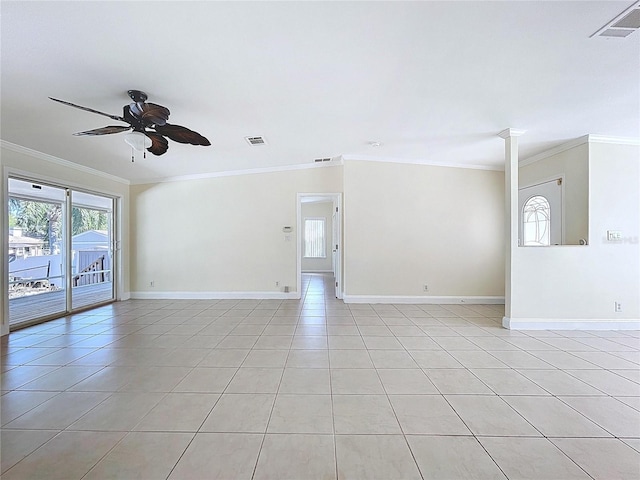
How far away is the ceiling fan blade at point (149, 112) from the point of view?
94.3 inches

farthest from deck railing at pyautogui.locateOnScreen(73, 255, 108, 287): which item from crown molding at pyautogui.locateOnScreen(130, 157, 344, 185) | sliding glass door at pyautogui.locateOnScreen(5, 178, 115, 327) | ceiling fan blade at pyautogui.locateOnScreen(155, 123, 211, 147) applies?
ceiling fan blade at pyautogui.locateOnScreen(155, 123, 211, 147)

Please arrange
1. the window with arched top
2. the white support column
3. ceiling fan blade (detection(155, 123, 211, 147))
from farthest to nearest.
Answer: the window with arched top, the white support column, ceiling fan blade (detection(155, 123, 211, 147))

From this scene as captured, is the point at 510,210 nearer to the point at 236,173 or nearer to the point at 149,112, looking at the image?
the point at 149,112

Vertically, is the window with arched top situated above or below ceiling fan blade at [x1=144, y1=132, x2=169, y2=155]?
below

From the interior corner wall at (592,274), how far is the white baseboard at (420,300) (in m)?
1.49

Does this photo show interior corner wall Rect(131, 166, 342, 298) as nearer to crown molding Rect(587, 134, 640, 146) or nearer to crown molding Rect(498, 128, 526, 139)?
crown molding Rect(498, 128, 526, 139)

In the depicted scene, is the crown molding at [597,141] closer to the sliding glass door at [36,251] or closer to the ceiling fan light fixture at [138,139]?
the ceiling fan light fixture at [138,139]

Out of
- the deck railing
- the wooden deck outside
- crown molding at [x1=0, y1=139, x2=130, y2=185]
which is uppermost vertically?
crown molding at [x1=0, y1=139, x2=130, y2=185]

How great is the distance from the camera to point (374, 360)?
9.18 ft

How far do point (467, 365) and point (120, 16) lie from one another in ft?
12.5

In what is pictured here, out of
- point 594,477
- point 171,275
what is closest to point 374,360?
point 594,477

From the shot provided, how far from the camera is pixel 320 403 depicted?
2.05 metres

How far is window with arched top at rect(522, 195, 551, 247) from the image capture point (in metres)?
4.59

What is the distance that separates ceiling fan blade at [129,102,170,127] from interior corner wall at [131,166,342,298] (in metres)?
3.25
